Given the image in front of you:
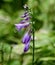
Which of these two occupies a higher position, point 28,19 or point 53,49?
point 28,19

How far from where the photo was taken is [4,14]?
4207 mm

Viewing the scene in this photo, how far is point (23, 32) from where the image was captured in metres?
3.67

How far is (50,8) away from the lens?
14.0ft

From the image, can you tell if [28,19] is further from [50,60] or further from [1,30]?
[1,30]

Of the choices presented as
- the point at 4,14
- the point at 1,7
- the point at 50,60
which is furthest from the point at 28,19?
the point at 1,7

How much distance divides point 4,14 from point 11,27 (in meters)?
0.57

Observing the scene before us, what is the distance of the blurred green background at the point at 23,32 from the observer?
263 cm

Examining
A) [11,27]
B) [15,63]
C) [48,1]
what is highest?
[48,1]

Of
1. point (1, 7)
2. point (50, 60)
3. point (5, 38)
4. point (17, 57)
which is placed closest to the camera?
point (50, 60)

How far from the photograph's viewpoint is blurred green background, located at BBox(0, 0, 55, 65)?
2.63m

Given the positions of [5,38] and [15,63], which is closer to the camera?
[15,63]

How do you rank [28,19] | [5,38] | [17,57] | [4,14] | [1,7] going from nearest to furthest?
[28,19]
[17,57]
[5,38]
[4,14]
[1,7]

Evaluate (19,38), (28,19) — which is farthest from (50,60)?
(19,38)

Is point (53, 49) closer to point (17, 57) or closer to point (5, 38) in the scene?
point (17, 57)
